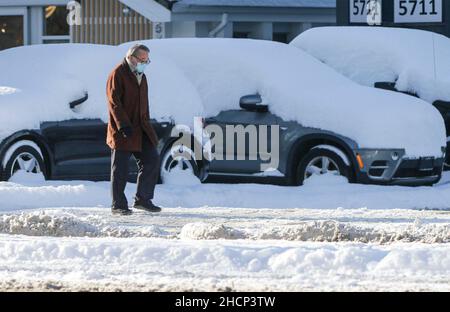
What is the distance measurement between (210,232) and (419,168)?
511cm

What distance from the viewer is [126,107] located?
1403cm

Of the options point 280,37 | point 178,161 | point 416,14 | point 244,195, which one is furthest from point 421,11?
point 244,195

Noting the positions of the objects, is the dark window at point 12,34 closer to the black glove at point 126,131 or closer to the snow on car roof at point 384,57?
the snow on car roof at point 384,57

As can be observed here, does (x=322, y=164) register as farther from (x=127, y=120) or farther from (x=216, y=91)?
(x=127, y=120)

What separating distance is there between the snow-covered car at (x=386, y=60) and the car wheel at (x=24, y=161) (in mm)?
4600

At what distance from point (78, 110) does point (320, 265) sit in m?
6.72

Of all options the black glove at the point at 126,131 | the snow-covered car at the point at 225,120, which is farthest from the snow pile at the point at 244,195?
the black glove at the point at 126,131

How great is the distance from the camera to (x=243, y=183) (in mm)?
16812

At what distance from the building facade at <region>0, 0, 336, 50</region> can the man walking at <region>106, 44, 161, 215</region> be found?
44.6 ft

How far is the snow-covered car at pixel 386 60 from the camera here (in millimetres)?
Answer: 18984

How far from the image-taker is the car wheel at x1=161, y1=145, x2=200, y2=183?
16469 millimetres
